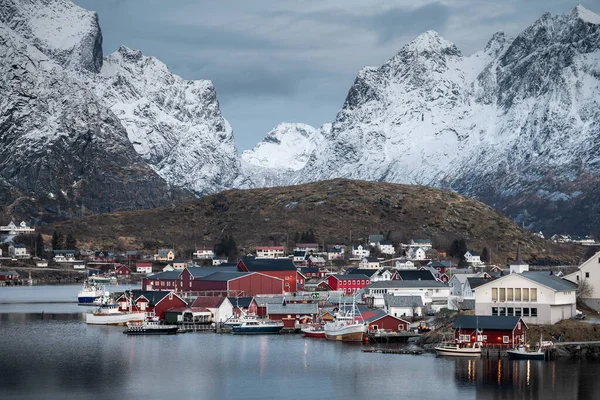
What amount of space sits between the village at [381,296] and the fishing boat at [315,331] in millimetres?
2478

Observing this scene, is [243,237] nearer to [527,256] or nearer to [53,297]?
[527,256]

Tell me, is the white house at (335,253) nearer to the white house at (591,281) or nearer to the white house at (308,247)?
the white house at (308,247)

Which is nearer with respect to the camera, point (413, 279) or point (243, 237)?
point (413, 279)

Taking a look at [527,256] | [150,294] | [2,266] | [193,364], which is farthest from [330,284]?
[2,266]

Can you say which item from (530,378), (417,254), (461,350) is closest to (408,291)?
(461,350)

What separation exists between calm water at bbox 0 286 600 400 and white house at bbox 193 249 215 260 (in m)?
100

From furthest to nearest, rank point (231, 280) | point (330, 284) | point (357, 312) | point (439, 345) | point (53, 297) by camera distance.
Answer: point (53, 297), point (330, 284), point (231, 280), point (357, 312), point (439, 345)

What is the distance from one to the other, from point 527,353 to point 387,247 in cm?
11464

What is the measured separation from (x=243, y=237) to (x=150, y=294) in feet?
320

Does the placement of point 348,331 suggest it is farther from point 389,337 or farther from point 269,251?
point 269,251

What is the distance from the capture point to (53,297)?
133 meters

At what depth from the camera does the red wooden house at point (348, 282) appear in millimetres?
122562

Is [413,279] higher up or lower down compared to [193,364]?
higher up

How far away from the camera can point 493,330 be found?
7025 cm
